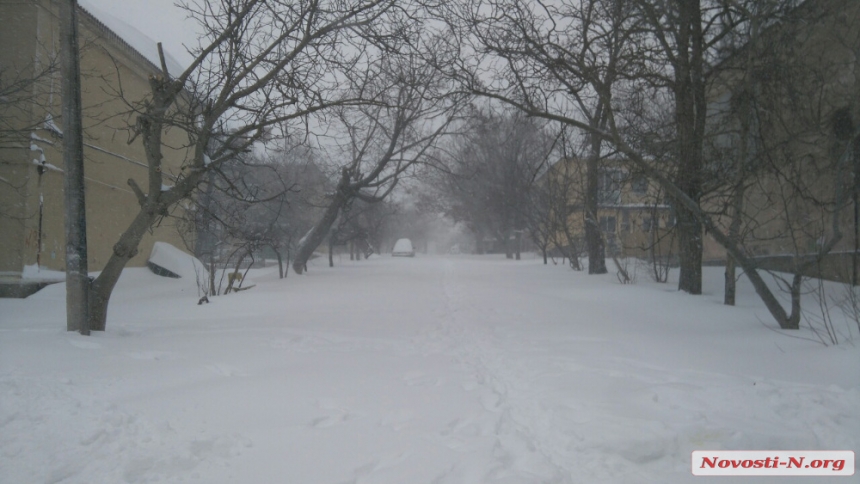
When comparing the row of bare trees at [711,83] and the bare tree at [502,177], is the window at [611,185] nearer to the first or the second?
the row of bare trees at [711,83]

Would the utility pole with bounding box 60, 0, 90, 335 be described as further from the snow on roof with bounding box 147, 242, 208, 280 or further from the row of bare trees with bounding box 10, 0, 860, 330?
the snow on roof with bounding box 147, 242, 208, 280

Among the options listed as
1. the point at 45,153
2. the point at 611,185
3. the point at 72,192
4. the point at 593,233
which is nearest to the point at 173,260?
the point at 45,153

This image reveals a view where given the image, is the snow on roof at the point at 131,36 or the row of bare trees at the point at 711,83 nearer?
the row of bare trees at the point at 711,83

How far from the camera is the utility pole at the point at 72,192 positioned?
6.70 meters

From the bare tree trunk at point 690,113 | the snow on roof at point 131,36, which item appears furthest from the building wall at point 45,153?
the bare tree trunk at point 690,113

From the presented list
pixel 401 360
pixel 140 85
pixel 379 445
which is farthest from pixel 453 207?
pixel 379 445

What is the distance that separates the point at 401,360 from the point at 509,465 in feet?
9.77

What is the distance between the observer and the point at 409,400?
4.89 metres

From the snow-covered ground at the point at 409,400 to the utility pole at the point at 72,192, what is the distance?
452 millimetres

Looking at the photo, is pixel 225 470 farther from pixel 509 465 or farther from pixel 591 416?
pixel 591 416

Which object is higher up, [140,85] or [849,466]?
[140,85]

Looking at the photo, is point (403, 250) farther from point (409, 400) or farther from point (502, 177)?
point (409, 400)

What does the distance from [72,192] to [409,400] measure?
16.4 ft

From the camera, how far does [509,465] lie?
141 inches
